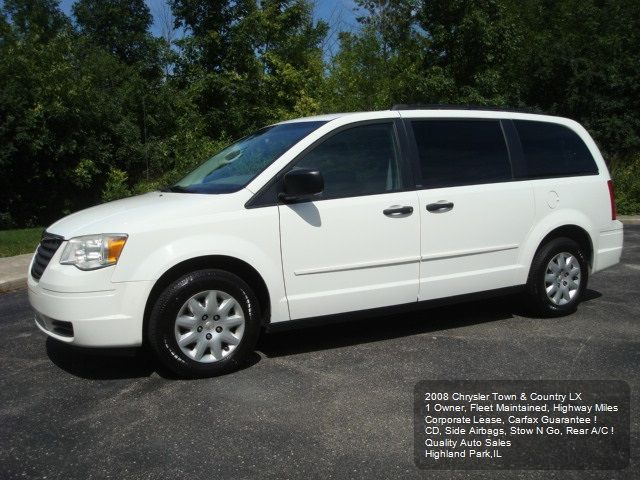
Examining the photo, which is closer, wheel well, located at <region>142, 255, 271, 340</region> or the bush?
wheel well, located at <region>142, 255, 271, 340</region>

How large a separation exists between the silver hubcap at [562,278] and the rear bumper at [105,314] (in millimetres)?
3598

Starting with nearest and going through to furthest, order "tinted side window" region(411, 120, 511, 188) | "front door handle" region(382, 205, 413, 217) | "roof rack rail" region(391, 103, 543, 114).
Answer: "front door handle" region(382, 205, 413, 217) < "tinted side window" region(411, 120, 511, 188) < "roof rack rail" region(391, 103, 543, 114)

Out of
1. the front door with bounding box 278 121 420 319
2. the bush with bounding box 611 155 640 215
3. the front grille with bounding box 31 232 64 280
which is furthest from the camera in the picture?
the bush with bounding box 611 155 640 215

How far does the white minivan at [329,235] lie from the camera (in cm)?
432

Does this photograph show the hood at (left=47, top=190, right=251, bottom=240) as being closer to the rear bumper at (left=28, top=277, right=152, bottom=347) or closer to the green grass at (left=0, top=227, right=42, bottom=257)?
the rear bumper at (left=28, top=277, right=152, bottom=347)

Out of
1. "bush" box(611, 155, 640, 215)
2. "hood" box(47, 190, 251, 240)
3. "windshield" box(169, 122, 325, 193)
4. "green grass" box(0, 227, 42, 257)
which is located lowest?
"bush" box(611, 155, 640, 215)

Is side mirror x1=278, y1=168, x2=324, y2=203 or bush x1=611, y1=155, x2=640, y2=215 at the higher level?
side mirror x1=278, y1=168, x2=324, y2=203

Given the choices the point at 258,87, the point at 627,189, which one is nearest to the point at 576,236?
the point at 627,189

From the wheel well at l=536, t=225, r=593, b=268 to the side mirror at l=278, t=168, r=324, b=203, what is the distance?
241 centimetres

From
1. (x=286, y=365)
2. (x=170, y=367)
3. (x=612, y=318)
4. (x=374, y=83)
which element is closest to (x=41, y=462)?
(x=170, y=367)

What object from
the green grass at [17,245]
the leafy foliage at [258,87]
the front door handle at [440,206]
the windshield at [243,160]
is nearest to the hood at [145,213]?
the windshield at [243,160]

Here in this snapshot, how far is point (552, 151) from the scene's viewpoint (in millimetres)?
6039

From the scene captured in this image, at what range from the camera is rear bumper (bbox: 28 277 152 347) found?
13.9 feet

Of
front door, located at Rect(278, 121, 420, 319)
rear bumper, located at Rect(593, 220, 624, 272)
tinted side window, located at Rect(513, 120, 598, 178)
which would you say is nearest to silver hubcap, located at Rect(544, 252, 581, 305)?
rear bumper, located at Rect(593, 220, 624, 272)
